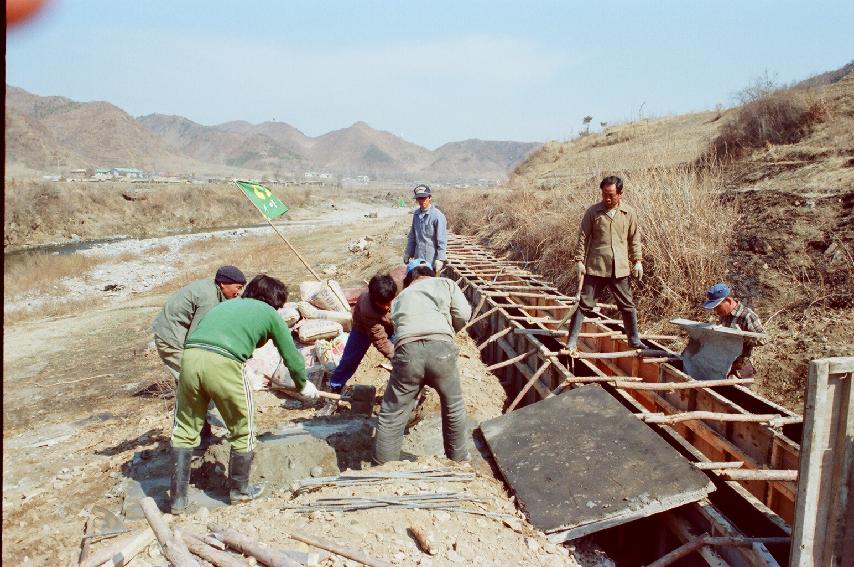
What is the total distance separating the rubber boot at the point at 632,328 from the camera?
559cm

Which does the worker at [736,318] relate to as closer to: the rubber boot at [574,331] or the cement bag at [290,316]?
the rubber boot at [574,331]

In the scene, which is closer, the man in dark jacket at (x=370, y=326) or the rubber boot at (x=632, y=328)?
the man in dark jacket at (x=370, y=326)

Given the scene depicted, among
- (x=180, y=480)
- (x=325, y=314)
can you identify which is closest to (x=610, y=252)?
(x=325, y=314)

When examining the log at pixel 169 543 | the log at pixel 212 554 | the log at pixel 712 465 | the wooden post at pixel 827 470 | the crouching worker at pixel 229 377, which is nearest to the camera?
the wooden post at pixel 827 470

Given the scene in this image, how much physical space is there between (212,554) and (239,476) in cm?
128

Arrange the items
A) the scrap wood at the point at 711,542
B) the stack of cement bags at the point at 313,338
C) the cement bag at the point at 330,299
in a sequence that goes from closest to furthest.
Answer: the scrap wood at the point at 711,542, the stack of cement bags at the point at 313,338, the cement bag at the point at 330,299

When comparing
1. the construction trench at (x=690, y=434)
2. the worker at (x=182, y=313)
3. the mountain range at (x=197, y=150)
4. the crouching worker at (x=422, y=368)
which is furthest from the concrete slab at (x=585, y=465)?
the mountain range at (x=197, y=150)

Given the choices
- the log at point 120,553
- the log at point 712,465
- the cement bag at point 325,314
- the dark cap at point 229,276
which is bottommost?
the log at point 120,553

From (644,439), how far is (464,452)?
1.27 meters

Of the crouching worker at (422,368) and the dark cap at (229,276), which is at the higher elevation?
the dark cap at (229,276)

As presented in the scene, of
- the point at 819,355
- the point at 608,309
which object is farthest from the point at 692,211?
the point at 819,355

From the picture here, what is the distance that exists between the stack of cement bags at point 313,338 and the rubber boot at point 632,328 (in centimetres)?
318

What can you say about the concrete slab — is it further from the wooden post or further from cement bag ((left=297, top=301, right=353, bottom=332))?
cement bag ((left=297, top=301, right=353, bottom=332))

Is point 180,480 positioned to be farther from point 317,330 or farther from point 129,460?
point 317,330
